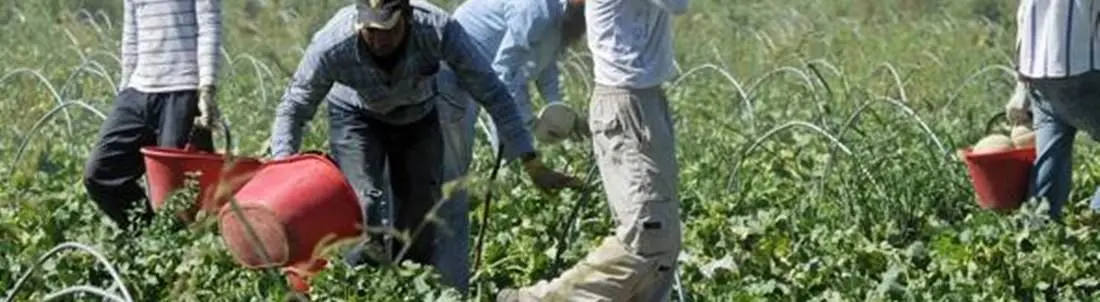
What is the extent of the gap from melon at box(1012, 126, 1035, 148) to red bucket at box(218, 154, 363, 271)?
2502 millimetres

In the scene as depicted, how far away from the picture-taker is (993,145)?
332 inches

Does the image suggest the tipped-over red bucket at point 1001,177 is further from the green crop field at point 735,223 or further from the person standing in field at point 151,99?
the person standing in field at point 151,99

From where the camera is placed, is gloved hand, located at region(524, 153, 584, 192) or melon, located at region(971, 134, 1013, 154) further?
melon, located at region(971, 134, 1013, 154)

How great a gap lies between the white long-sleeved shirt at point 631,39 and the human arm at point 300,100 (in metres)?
0.75

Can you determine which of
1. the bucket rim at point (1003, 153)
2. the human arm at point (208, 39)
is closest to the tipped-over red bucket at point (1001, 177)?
the bucket rim at point (1003, 153)

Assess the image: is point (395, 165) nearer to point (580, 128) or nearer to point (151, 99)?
point (580, 128)

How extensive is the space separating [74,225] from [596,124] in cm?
226

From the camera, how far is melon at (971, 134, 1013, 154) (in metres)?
8.34

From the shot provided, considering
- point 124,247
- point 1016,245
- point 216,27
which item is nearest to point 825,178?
point 1016,245

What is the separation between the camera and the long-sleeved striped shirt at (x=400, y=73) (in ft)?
23.3

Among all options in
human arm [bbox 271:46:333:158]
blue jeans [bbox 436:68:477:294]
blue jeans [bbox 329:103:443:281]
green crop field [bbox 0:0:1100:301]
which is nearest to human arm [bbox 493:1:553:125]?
blue jeans [bbox 436:68:477:294]

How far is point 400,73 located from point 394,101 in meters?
0.19

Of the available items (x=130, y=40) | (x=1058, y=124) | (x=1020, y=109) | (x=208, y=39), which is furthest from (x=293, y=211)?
(x=1020, y=109)

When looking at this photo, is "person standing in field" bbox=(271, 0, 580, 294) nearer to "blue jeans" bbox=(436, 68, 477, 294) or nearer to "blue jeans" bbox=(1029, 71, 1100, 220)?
"blue jeans" bbox=(436, 68, 477, 294)
